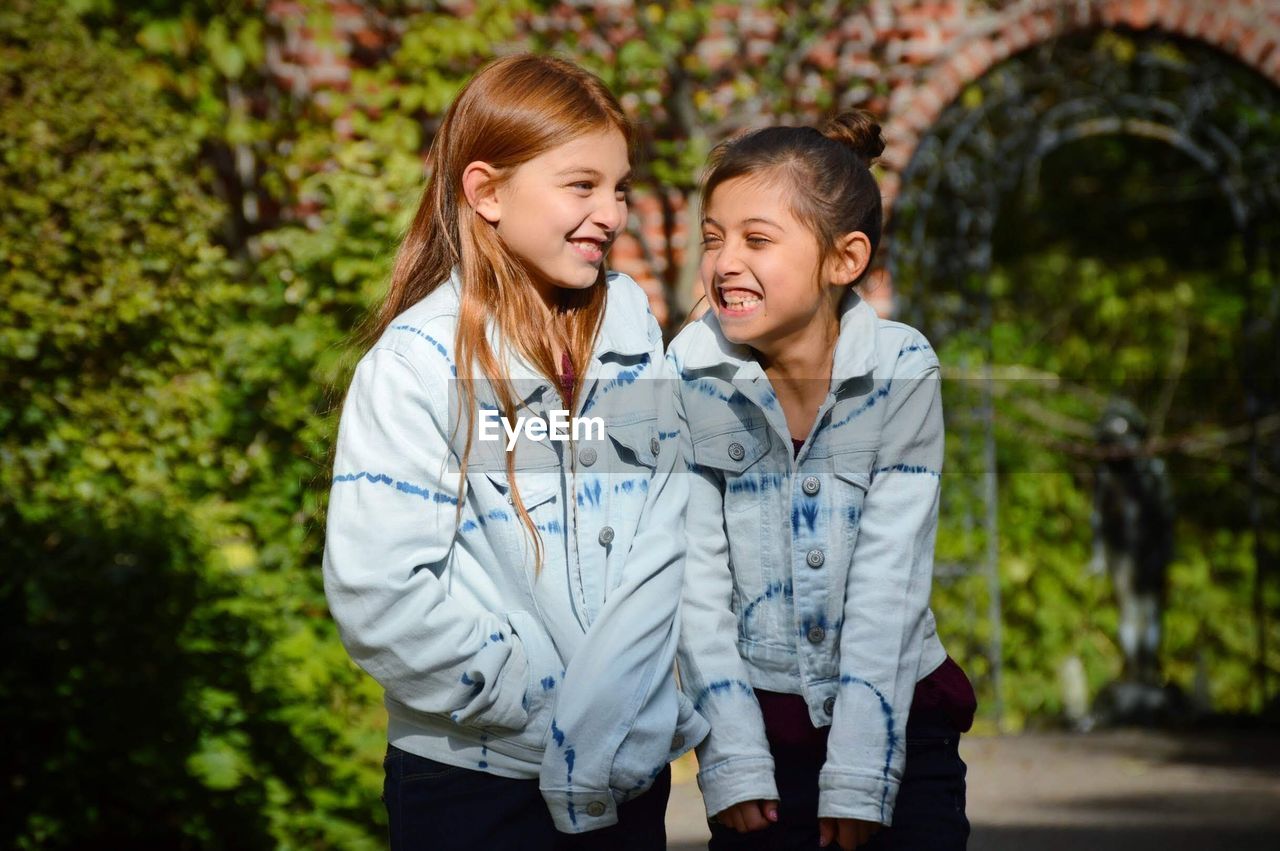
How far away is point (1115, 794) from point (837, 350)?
359cm

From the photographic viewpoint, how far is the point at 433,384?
179 centimetres

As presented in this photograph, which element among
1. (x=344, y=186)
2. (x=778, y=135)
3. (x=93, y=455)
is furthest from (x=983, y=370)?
(x=778, y=135)

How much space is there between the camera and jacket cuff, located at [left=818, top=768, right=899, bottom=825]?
182cm

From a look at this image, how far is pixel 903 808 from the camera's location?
75.6 inches

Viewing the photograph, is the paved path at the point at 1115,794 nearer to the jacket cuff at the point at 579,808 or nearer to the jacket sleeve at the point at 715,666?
the jacket sleeve at the point at 715,666

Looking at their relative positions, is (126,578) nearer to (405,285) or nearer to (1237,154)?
(405,285)

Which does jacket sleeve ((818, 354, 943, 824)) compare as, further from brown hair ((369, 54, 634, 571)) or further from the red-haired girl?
brown hair ((369, 54, 634, 571))

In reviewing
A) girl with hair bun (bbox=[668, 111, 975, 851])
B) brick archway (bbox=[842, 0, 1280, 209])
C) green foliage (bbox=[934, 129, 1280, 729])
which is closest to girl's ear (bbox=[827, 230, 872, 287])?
girl with hair bun (bbox=[668, 111, 975, 851])

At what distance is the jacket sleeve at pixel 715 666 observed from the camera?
6.10ft

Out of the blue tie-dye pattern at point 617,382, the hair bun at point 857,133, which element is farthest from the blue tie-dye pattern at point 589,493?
the hair bun at point 857,133

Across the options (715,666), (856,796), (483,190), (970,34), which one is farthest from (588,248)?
(970,34)

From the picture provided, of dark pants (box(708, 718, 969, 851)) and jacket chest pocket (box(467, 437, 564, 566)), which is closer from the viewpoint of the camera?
jacket chest pocket (box(467, 437, 564, 566))

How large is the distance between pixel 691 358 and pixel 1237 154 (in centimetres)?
518

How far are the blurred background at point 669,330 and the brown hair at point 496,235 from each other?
0.85ft
